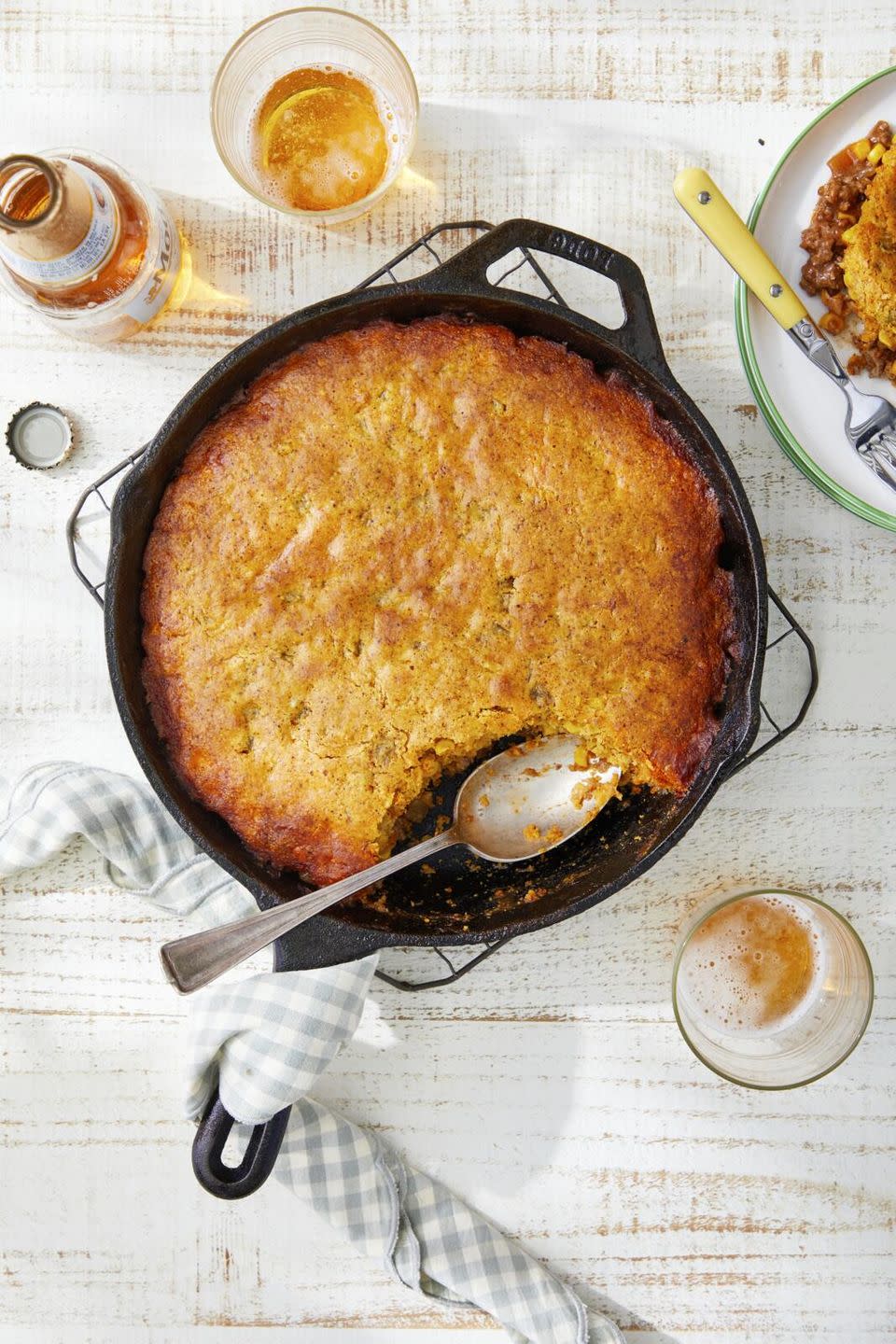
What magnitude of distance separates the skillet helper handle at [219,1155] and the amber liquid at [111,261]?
175cm

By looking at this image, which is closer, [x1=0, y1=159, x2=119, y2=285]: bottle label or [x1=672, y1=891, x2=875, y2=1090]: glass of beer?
[x1=0, y1=159, x2=119, y2=285]: bottle label

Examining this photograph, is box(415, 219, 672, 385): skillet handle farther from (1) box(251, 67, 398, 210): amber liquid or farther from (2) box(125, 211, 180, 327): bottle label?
(2) box(125, 211, 180, 327): bottle label

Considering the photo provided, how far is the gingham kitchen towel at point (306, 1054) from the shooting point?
247cm

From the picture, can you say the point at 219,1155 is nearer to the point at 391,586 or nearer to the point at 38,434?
the point at 391,586

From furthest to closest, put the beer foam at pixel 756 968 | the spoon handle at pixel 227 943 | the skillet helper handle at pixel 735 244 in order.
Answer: the beer foam at pixel 756 968, the skillet helper handle at pixel 735 244, the spoon handle at pixel 227 943

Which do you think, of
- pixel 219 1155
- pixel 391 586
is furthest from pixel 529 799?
pixel 219 1155

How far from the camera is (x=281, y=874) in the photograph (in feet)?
7.61

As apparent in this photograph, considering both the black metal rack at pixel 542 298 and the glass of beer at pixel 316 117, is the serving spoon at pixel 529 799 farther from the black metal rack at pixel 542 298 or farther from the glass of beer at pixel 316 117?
the glass of beer at pixel 316 117

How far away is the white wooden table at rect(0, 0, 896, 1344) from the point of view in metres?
2.61

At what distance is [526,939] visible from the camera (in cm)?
264

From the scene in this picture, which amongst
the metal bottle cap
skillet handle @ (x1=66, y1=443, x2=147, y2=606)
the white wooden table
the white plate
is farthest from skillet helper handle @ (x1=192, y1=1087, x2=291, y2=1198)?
the white plate

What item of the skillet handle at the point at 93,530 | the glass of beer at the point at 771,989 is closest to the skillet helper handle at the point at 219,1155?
the glass of beer at the point at 771,989

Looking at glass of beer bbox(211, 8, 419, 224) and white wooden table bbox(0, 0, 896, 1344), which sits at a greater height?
glass of beer bbox(211, 8, 419, 224)

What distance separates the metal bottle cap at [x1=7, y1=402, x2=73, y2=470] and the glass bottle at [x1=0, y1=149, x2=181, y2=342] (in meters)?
0.22
